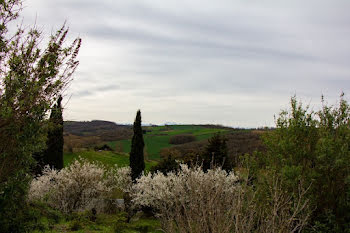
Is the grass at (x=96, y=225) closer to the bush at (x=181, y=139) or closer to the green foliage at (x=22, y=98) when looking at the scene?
the green foliage at (x=22, y=98)

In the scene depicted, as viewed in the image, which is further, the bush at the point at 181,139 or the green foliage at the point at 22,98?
the bush at the point at 181,139

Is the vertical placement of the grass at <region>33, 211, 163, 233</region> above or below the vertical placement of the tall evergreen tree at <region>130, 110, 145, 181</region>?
below

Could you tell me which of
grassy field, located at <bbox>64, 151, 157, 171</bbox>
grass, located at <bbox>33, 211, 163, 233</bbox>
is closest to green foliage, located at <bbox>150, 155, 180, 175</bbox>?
grass, located at <bbox>33, 211, 163, 233</bbox>

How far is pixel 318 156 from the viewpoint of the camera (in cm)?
879

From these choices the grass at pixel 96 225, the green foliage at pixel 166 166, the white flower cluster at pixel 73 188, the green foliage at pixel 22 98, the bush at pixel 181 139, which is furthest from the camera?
the bush at pixel 181 139

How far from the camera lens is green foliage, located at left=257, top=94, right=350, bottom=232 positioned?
8516 millimetres

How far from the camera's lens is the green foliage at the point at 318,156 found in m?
8.52

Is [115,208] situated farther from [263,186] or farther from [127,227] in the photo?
[263,186]

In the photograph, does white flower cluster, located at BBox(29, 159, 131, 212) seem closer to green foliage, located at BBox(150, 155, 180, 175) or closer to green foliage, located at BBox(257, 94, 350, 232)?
green foliage, located at BBox(150, 155, 180, 175)

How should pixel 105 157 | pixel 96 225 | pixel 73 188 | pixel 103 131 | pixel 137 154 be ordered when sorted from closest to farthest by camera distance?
pixel 96 225
pixel 73 188
pixel 137 154
pixel 105 157
pixel 103 131

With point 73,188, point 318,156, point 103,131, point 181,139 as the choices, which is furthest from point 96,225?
point 103,131

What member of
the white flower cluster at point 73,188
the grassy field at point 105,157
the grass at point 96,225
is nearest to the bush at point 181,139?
the grassy field at point 105,157

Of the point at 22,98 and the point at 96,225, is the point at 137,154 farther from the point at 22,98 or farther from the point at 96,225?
the point at 22,98

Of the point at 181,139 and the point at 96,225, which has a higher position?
the point at 181,139
